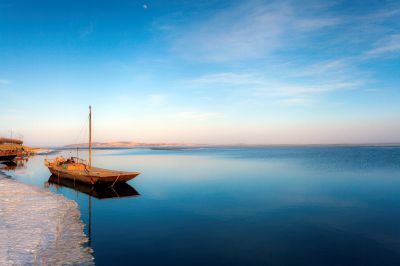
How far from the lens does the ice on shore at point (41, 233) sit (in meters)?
13.0

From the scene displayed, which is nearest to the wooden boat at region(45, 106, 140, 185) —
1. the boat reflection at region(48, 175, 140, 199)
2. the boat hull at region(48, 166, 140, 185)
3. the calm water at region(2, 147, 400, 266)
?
the boat hull at region(48, 166, 140, 185)

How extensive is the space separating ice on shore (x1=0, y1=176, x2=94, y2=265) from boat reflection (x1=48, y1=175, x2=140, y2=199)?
529cm

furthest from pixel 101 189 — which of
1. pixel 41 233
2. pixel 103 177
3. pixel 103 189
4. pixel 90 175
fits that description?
pixel 41 233

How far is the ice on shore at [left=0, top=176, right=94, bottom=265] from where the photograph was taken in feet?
42.8

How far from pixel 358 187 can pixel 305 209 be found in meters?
14.7

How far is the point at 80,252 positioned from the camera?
1420 cm

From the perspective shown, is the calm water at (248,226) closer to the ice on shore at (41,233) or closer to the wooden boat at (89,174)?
the ice on shore at (41,233)

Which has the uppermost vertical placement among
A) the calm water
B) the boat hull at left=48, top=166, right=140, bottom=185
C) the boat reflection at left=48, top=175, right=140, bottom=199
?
the boat hull at left=48, top=166, right=140, bottom=185

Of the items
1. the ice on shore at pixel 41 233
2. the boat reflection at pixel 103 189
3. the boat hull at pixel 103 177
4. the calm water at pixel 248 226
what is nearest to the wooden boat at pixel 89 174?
the boat hull at pixel 103 177

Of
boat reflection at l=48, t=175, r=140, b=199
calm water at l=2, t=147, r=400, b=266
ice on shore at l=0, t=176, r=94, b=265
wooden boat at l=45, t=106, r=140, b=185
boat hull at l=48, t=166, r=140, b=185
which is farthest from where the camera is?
wooden boat at l=45, t=106, r=140, b=185

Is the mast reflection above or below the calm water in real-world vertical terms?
above

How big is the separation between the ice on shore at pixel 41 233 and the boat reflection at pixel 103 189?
5.29 meters

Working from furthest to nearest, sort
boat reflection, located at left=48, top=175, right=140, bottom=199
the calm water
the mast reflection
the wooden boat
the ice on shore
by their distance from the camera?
the wooden boat < boat reflection, located at left=48, top=175, right=140, bottom=199 < the mast reflection < the calm water < the ice on shore

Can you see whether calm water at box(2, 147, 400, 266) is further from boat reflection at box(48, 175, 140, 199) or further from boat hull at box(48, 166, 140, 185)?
boat hull at box(48, 166, 140, 185)
